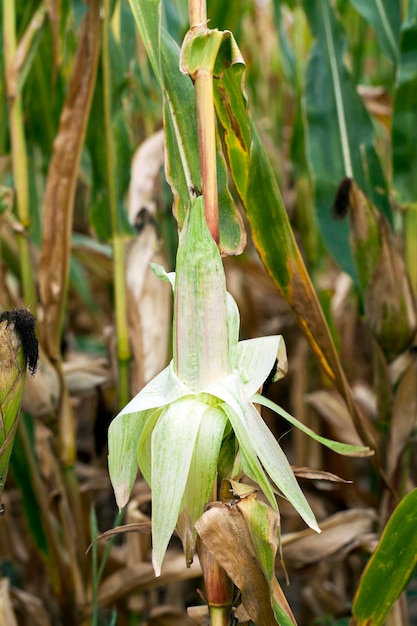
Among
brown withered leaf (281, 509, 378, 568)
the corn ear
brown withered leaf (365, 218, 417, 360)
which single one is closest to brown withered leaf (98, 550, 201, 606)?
brown withered leaf (281, 509, 378, 568)

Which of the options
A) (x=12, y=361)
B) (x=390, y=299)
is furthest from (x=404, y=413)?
(x=12, y=361)

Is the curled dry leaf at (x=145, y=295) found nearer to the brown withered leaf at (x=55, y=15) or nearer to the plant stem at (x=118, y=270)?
the plant stem at (x=118, y=270)

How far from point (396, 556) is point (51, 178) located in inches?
19.8

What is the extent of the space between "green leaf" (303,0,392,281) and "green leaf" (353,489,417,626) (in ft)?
1.30

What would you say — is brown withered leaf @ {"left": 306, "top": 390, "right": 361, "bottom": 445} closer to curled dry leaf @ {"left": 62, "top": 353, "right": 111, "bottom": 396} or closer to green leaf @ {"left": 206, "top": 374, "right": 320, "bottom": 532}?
curled dry leaf @ {"left": 62, "top": 353, "right": 111, "bottom": 396}

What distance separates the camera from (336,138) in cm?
82

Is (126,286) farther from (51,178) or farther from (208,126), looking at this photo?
(208,126)

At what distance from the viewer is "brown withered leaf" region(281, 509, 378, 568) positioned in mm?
744

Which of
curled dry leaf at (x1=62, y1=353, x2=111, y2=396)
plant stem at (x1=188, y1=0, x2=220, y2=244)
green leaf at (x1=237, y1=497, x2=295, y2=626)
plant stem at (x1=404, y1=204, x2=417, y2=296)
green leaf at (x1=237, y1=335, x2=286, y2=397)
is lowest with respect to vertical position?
curled dry leaf at (x1=62, y1=353, x2=111, y2=396)

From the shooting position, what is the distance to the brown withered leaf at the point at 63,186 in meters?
0.72

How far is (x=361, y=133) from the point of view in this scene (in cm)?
83

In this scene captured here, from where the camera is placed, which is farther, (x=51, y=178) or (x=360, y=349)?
(x=360, y=349)

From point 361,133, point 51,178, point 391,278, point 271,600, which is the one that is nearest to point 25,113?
point 51,178

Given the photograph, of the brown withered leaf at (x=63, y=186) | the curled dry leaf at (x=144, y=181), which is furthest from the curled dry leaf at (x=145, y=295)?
the brown withered leaf at (x=63, y=186)
